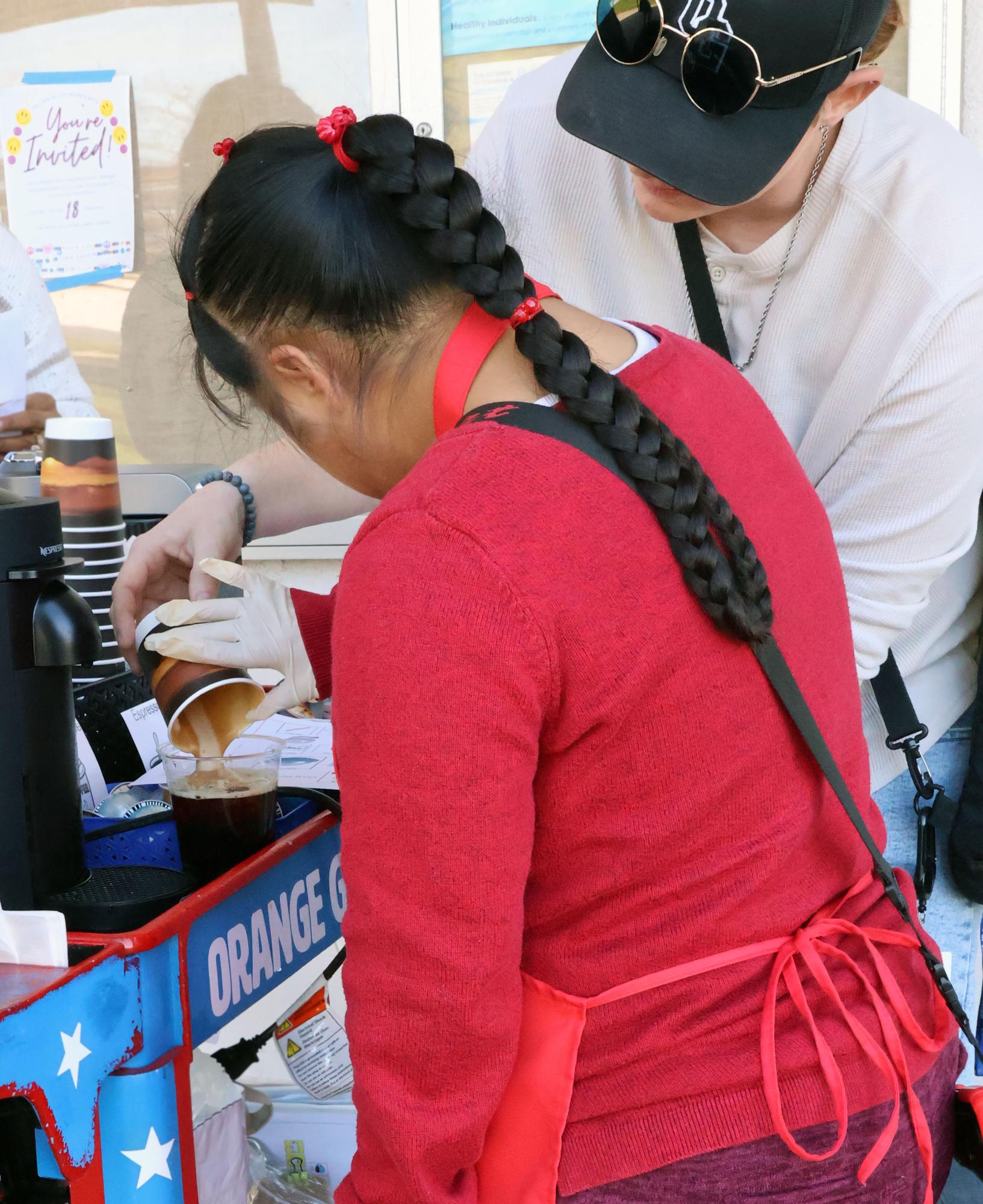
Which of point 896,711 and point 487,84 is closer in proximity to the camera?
point 896,711

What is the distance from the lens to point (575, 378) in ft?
2.49

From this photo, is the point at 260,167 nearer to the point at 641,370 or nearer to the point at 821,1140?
the point at 641,370

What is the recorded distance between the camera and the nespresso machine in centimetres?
88

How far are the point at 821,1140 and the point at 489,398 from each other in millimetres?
519

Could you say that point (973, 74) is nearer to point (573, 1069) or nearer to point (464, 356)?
point (464, 356)

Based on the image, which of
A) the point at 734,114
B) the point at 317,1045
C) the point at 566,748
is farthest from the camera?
the point at 317,1045

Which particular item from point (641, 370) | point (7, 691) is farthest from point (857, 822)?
point (7, 691)

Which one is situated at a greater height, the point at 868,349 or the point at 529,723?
the point at 868,349

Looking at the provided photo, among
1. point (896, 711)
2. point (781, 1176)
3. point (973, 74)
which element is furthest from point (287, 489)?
point (973, 74)

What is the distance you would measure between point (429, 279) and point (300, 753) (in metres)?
0.65

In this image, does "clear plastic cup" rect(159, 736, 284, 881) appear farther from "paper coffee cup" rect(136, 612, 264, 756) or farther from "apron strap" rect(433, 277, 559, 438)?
"apron strap" rect(433, 277, 559, 438)

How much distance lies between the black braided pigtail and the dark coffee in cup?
0.43 metres

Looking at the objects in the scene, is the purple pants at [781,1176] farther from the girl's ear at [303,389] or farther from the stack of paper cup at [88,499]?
the stack of paper cup at [88,499]

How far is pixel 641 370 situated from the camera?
82 centimetres
